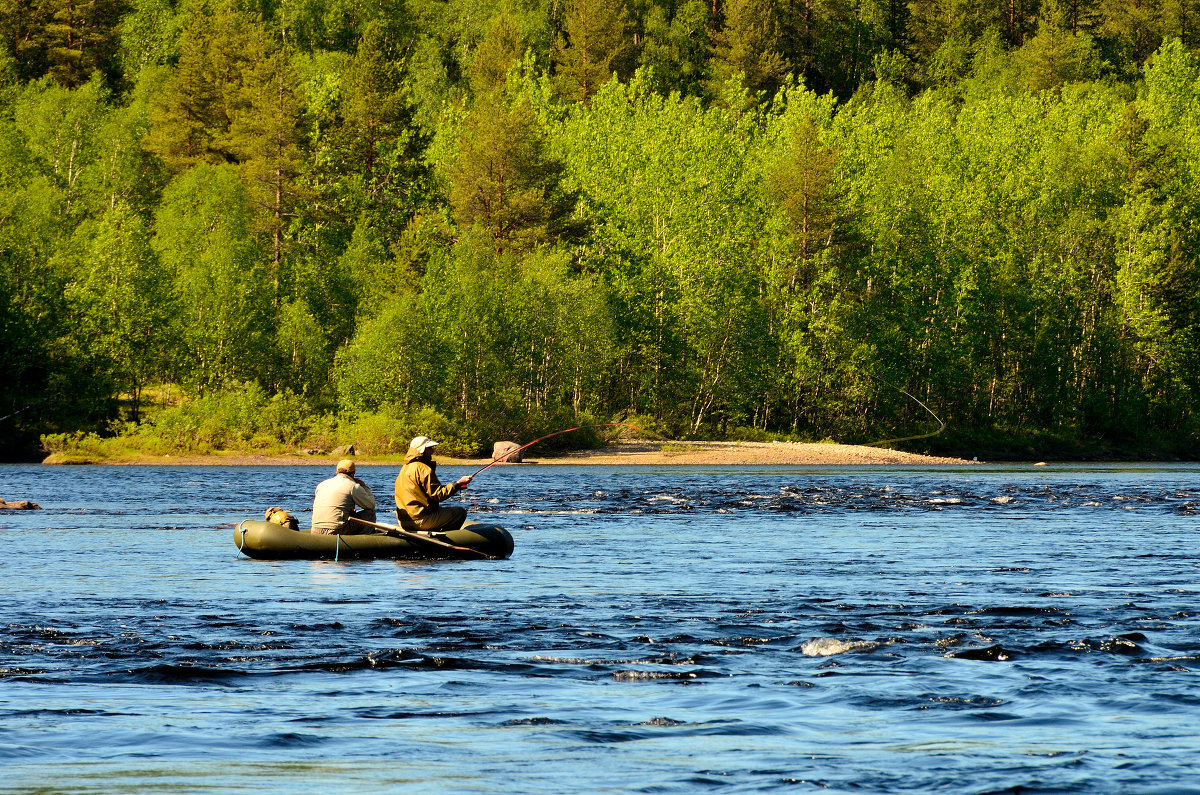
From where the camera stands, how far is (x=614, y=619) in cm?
1509

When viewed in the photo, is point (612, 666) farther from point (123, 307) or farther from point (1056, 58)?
point (1056, 58)

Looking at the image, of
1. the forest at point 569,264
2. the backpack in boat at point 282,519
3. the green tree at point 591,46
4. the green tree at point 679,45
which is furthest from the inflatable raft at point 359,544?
the green tree at point 679,45

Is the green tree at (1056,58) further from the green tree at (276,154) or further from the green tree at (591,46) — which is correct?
the green tree at (276,154)

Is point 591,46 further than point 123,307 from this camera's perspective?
Yes

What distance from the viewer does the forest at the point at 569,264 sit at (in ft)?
206

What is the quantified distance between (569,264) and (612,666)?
5857 centimetres

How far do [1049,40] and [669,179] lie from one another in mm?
45160

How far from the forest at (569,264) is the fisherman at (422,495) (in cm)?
3952

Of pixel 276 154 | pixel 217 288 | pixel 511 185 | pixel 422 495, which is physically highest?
pixel 276 154

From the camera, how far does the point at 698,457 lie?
6581 cm

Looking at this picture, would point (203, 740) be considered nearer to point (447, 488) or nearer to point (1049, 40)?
point (447, 488)

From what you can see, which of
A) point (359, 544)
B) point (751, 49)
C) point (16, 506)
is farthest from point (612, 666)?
point (751, 49)

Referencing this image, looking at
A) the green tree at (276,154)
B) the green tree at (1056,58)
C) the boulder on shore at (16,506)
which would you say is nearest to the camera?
the boulder on shore at (16,506)

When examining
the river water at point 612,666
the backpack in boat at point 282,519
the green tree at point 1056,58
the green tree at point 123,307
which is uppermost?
the green tree at point 1056,58
